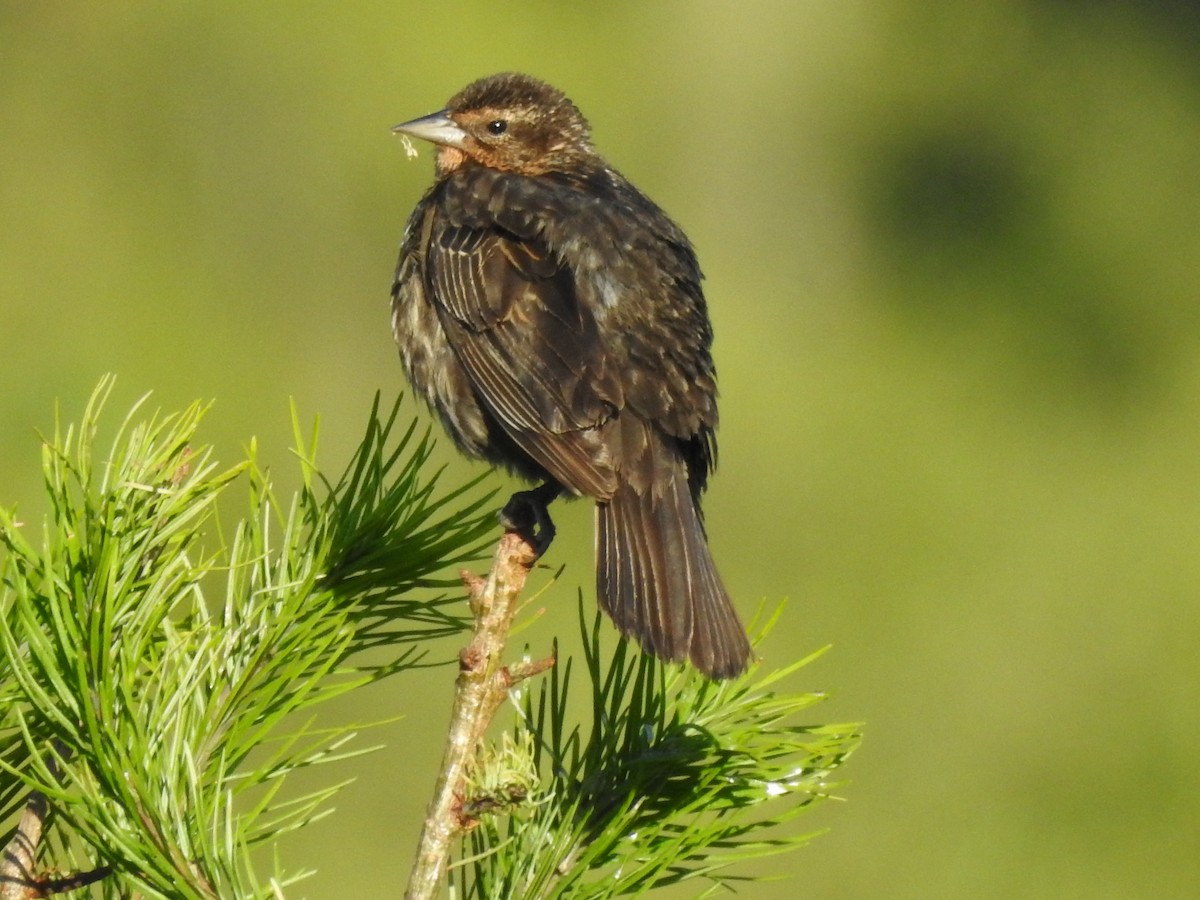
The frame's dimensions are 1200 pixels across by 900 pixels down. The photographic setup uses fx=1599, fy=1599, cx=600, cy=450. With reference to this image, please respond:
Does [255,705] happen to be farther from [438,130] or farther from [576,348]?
[438,130]

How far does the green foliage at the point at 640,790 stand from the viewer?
56.8 inches

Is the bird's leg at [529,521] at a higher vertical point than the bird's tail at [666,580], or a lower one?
higher

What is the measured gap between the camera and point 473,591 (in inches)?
61.9

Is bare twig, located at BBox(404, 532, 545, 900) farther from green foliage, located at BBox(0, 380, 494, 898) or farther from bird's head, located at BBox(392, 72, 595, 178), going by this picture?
bird's head, located at BBox(392, 72, 595, 178)

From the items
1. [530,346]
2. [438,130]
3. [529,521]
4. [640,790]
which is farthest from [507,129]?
[640,790]

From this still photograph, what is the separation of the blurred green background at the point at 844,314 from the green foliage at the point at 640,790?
369cm

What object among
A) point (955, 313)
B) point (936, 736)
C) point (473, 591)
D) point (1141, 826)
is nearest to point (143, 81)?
point (955, 313)

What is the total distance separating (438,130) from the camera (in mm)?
3223

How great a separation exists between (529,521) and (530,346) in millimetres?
651

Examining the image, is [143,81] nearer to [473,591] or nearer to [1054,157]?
[1054,157]

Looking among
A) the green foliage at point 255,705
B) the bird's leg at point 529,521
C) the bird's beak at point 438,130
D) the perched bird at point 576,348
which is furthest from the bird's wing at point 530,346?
the green foliage at point 255,705

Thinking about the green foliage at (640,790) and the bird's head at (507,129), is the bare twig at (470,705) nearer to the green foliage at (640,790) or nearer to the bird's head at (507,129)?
the green foliage at (640,790)

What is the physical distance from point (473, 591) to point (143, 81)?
902cm

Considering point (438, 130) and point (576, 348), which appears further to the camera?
point (438, 130)
